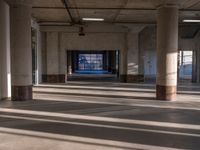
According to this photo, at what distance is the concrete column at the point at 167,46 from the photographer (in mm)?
11688

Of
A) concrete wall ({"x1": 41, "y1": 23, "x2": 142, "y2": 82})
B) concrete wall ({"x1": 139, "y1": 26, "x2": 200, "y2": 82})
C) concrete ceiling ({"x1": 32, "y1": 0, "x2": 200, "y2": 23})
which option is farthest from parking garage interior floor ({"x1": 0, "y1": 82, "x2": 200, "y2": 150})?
concrete wall ({"x1": 139, "y1": 26, "x2": 200, "y2": 82})

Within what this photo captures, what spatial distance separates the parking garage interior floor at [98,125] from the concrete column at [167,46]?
82 cm

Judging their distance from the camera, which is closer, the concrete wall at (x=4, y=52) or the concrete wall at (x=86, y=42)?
the concrete wall at (x=4, y=52)

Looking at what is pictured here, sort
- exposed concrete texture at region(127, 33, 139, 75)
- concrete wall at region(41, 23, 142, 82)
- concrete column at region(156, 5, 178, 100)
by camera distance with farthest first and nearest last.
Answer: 1. exposed concrete texture at region(127, 33, 139, 75)
2. concrete wall at region(41, 23, 142, 82)
3. concrete column at region(156, 5, 178, 100)

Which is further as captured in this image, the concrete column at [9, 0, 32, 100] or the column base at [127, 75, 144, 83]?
the column base at [127, 75, 144, 83]

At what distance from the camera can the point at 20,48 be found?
37.4ft

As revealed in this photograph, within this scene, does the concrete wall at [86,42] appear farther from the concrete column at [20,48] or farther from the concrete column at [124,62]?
the concrete column at [20,48]

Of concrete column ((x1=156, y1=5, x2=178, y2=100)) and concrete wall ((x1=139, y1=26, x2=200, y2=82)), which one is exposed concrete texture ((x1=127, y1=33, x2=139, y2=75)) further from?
concrete column ((x1=156, y1=5, x2=178, y2=100))

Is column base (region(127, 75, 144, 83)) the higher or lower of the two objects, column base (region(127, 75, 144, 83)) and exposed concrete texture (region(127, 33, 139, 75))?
the lower

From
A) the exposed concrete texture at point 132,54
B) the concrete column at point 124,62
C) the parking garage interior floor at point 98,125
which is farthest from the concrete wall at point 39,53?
the parking garage interior floor at point 98,125

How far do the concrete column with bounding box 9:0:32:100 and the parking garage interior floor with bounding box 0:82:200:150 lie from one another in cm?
65

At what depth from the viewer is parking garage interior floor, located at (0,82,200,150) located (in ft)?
19.2

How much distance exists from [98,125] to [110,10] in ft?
30.8

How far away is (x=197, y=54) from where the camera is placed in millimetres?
21844
